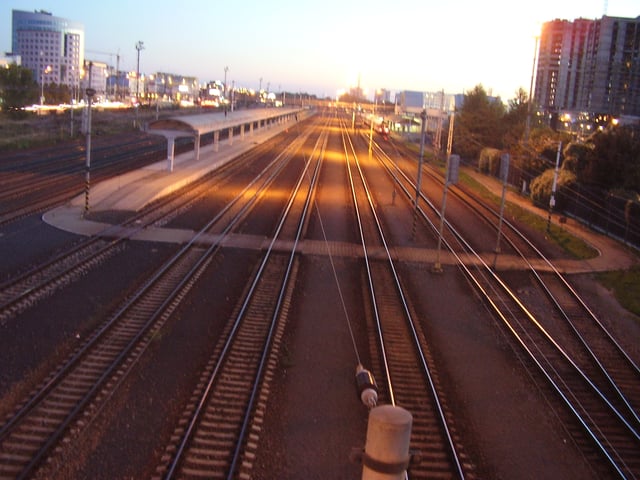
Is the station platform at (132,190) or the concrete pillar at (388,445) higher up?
the concrete pillar at (388,445)

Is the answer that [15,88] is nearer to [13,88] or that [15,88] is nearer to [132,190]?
[13,88]

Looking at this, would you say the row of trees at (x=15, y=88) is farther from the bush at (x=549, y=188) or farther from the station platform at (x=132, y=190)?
the bush at (x=549, y=188)

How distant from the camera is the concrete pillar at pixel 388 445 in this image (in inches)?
120

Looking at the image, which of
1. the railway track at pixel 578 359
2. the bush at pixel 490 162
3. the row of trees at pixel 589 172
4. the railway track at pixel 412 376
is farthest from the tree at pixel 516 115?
the railway track at pixel 412 376

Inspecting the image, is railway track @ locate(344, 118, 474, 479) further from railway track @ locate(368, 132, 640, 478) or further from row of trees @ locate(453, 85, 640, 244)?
row of trees @ locate(453, 85, 640, 244)

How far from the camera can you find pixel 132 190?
2297 centimetres

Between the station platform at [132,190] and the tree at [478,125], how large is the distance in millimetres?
18115

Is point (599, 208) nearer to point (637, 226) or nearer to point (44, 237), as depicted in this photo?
point (637, 226)

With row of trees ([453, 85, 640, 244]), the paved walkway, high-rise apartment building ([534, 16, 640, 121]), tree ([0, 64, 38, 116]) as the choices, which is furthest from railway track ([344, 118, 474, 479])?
high-rise apartment building ([534, 16, 640, 121])

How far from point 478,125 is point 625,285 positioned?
33.9m

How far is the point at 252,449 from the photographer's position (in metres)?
6.62

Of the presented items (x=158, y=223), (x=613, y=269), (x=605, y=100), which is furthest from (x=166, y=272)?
(x=605, y=100)

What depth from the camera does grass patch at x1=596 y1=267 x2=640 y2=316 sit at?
13.6 m

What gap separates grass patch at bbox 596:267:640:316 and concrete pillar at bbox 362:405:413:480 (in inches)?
450
